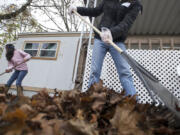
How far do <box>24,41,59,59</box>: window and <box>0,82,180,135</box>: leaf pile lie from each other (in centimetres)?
651

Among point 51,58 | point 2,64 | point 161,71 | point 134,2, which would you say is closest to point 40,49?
point 51,58

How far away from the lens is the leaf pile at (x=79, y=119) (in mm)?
404

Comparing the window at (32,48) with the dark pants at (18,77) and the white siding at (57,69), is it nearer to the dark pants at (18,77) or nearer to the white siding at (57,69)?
the white siding at (57,69)

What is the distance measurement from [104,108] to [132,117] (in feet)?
0.69

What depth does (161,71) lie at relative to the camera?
12.9ft

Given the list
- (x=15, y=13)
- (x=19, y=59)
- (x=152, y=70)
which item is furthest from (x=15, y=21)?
(x=152, y=70)

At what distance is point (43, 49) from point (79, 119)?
7350 millimetres

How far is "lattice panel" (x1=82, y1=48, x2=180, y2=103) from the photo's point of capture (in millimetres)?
3779

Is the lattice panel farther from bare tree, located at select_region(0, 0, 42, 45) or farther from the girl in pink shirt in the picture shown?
bare tree, located at select_region(0, 0, 42, 45)

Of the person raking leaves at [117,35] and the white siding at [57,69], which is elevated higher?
the person raking leaves at [117,35]

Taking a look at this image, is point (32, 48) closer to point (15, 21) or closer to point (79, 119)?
point (15, 21)

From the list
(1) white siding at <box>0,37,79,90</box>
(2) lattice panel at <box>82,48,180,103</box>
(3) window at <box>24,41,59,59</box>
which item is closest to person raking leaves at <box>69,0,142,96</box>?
(2) lattice panel at <box>82,48,180,103</box>

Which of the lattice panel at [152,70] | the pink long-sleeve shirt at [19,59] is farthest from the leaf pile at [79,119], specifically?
the pink long-sleeve shirt at [19,59]

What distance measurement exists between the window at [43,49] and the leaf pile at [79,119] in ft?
21.4
